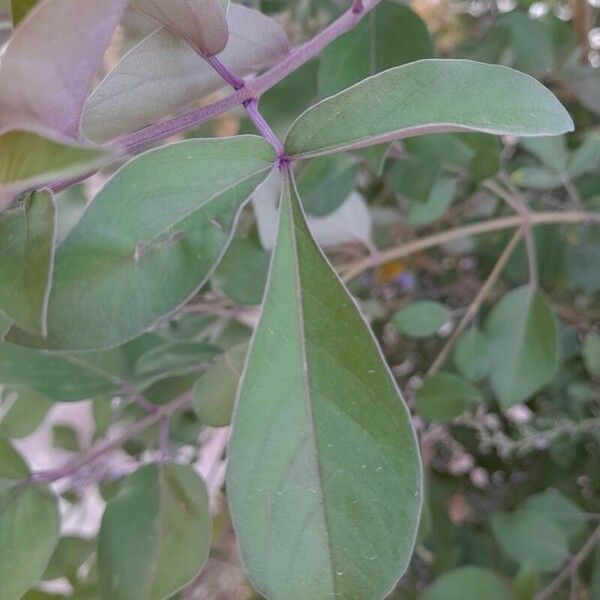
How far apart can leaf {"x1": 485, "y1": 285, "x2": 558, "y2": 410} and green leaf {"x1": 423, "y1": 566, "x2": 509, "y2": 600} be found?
0.39 feet

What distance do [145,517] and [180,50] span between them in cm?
24

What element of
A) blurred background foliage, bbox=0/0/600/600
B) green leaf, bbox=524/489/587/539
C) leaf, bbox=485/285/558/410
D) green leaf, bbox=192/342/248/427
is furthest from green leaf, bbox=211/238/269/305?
green leaf, bbox=524/489/587/539

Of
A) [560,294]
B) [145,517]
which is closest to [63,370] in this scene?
[145,517]

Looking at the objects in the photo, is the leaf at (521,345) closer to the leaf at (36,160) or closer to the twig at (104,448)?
the twig at (104,448)

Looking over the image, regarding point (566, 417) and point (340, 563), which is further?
point (566, 417)

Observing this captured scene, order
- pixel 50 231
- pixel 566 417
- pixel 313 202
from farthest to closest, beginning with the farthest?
1. pixel 566 417
2. pixel 313 202
3. pixel 50 231

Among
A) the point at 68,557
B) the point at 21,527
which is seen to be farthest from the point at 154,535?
the point at 68,557

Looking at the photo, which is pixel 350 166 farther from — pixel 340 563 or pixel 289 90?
pixel 340 563

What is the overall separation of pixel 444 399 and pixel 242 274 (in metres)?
0.17

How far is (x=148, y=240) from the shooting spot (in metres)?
0.26

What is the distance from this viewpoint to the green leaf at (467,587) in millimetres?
479

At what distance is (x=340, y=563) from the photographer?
0.85ft

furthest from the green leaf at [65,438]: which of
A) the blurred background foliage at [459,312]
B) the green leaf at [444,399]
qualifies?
the green leaf at [444,399]

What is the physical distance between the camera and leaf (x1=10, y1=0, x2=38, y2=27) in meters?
0.24
